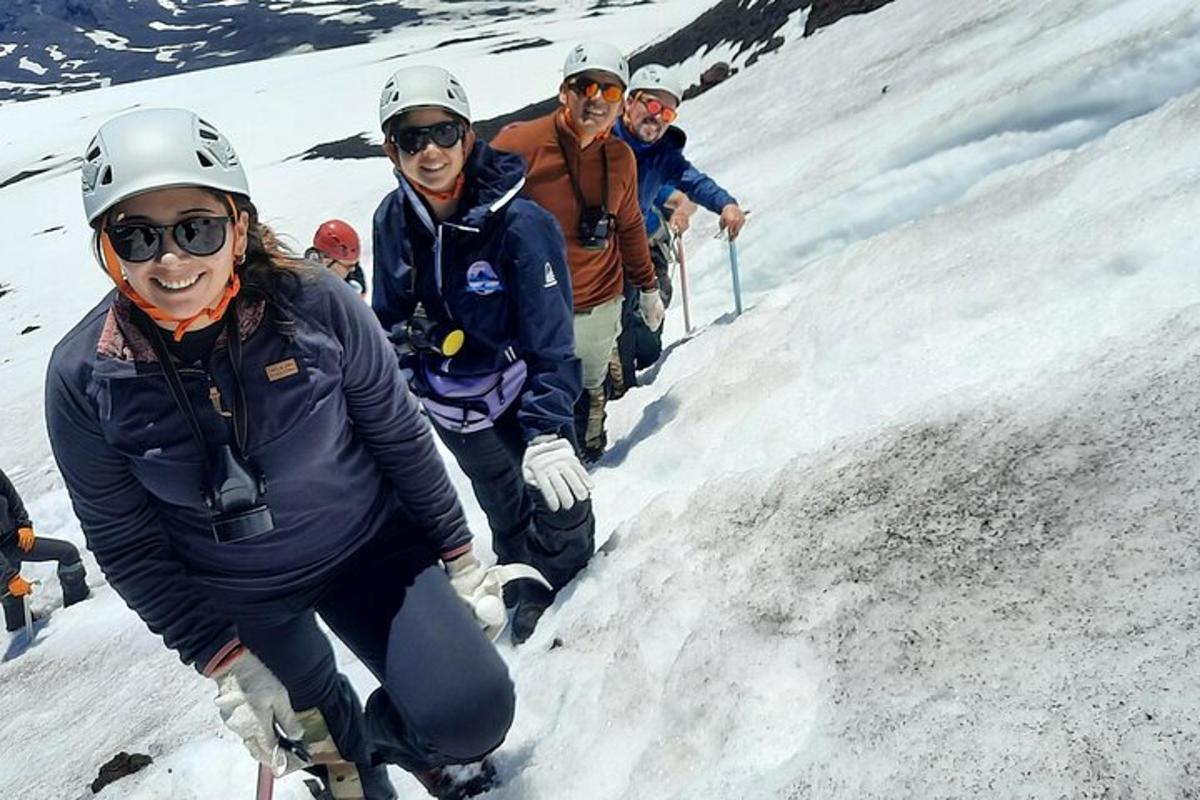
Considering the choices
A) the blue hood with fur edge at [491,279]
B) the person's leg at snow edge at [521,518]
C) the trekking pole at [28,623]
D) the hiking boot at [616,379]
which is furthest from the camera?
the trekking pole at [28,623]

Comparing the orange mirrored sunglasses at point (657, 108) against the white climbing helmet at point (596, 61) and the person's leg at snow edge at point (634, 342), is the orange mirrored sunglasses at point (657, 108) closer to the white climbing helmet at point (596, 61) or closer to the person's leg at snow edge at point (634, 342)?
the white climbing helmet at point (596, 61)

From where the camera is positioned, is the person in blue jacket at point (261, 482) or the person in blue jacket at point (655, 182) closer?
the person in blue jacket at point (261, 482)

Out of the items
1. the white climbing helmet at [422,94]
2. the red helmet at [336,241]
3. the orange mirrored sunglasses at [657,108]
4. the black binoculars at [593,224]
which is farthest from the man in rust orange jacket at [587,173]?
the red helmet at [336,241]

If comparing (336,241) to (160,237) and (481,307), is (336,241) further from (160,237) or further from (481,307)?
(160,237)

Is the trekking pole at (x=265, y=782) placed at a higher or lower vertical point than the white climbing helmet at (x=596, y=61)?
lower

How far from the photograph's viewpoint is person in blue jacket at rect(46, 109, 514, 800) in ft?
7.75

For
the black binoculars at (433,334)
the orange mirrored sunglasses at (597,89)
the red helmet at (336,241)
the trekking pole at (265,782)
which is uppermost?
the orange mirrored sunglasses at (597,89)

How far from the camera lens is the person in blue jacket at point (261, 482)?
7.75 feet

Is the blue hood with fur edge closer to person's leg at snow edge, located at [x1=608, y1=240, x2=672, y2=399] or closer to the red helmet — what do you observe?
person's leg at snow edge, located at [x1=608, y1=240, x2=672, y2=399]

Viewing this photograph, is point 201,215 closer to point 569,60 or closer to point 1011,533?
point 1011,533

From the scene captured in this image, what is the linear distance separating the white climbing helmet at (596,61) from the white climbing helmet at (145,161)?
109 inches

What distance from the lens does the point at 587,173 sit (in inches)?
191

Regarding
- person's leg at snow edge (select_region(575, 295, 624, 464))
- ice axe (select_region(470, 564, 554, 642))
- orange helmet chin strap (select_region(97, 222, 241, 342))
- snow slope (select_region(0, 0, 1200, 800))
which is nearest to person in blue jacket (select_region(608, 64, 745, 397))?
snow slope (select_region(0, 0, 1200, 800))

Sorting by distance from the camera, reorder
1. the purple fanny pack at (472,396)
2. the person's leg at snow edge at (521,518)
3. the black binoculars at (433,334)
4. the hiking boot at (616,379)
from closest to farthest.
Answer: the black binoculars at (433,334) → the purple fanny pack at (472,396) → the person's leg at snow edge at (521,518) → the hiking boot at (616,379)
